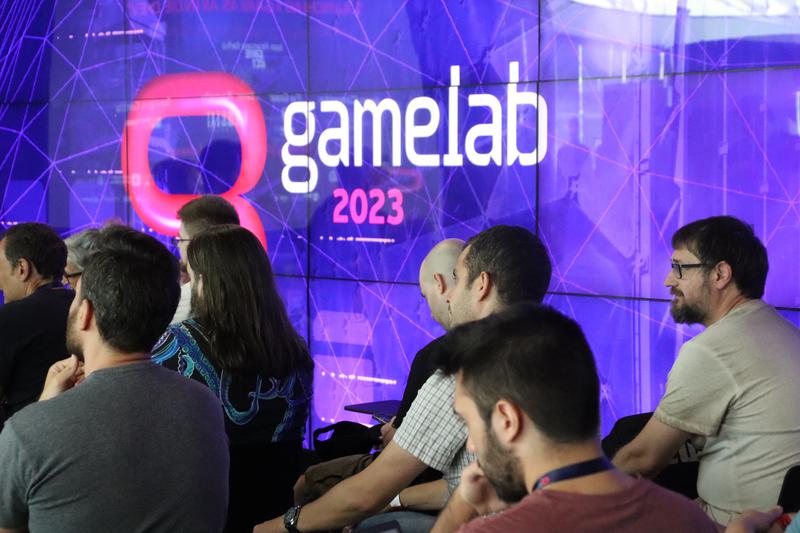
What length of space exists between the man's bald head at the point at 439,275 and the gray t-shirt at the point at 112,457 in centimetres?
123

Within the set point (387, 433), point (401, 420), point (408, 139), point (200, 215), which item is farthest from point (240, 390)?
point (408, 139)

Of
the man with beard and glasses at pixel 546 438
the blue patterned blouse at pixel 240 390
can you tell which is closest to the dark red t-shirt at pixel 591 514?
the man with beard and glasses at pixel 546 438

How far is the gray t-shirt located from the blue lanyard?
37.1 inches

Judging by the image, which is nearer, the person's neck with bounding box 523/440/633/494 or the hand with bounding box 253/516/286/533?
the person's neck with bounding box 523/440/633/494

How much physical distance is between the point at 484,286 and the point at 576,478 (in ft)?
3.98

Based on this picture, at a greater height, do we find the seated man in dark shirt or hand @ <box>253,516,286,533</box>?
the seated man in dark shirt

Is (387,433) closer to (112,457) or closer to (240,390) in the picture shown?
(240,390)

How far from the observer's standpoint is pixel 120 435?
2.09 meters

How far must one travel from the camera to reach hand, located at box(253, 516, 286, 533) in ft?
9.05

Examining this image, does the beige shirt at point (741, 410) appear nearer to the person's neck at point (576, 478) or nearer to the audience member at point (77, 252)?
the person's neck at point (576, 478)

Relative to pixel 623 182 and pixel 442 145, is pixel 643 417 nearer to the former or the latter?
pixel 623 182

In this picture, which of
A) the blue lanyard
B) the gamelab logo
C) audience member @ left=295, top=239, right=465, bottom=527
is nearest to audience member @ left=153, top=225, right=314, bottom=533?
audience member @ left=295, top=239, right=465, bottom=527

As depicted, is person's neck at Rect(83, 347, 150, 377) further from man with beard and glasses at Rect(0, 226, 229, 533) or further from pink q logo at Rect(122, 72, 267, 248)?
pink q logo at Rect(122, 72, 267, 248)

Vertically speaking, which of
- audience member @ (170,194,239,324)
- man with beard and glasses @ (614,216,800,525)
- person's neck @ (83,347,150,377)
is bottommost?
man with beard and glasses @ (614,216,800,525)
